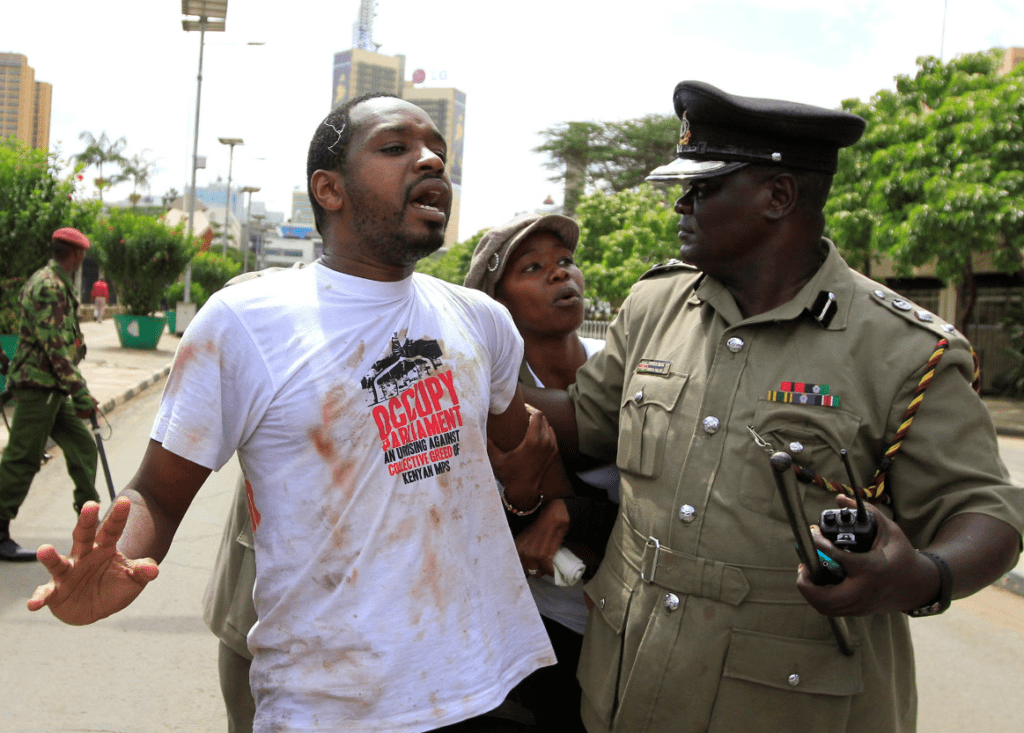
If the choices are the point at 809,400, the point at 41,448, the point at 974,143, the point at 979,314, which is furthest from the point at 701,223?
the point at 979,314

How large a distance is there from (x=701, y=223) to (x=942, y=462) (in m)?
Result: 0.77

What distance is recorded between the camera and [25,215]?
11.5 metres

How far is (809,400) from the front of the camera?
2.00 metres

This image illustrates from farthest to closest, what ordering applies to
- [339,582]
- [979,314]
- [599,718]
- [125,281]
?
1. [979,314]
2. [125,281]
3. [599,718]
4. [339,582]

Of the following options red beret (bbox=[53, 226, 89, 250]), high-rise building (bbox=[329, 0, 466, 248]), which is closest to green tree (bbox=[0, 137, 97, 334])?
red beret (bbox=[53, 226, 89, 250])

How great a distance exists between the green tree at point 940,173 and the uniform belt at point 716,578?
634 inches

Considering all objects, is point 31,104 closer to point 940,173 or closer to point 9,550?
point 940,173

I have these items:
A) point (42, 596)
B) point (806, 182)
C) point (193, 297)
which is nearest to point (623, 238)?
point (193, 297)

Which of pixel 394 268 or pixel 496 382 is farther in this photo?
pixel 496 382

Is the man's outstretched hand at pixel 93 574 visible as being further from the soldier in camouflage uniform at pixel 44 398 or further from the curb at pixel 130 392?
the curb at pixel 130 392

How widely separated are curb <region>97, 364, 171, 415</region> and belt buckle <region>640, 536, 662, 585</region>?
10100mm

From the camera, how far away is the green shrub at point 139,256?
67.1 ft

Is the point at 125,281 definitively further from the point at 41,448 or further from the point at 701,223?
the point at 701,223

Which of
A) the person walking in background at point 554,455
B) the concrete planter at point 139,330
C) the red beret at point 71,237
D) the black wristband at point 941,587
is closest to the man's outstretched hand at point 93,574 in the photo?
the person walking in background at point 554,455
